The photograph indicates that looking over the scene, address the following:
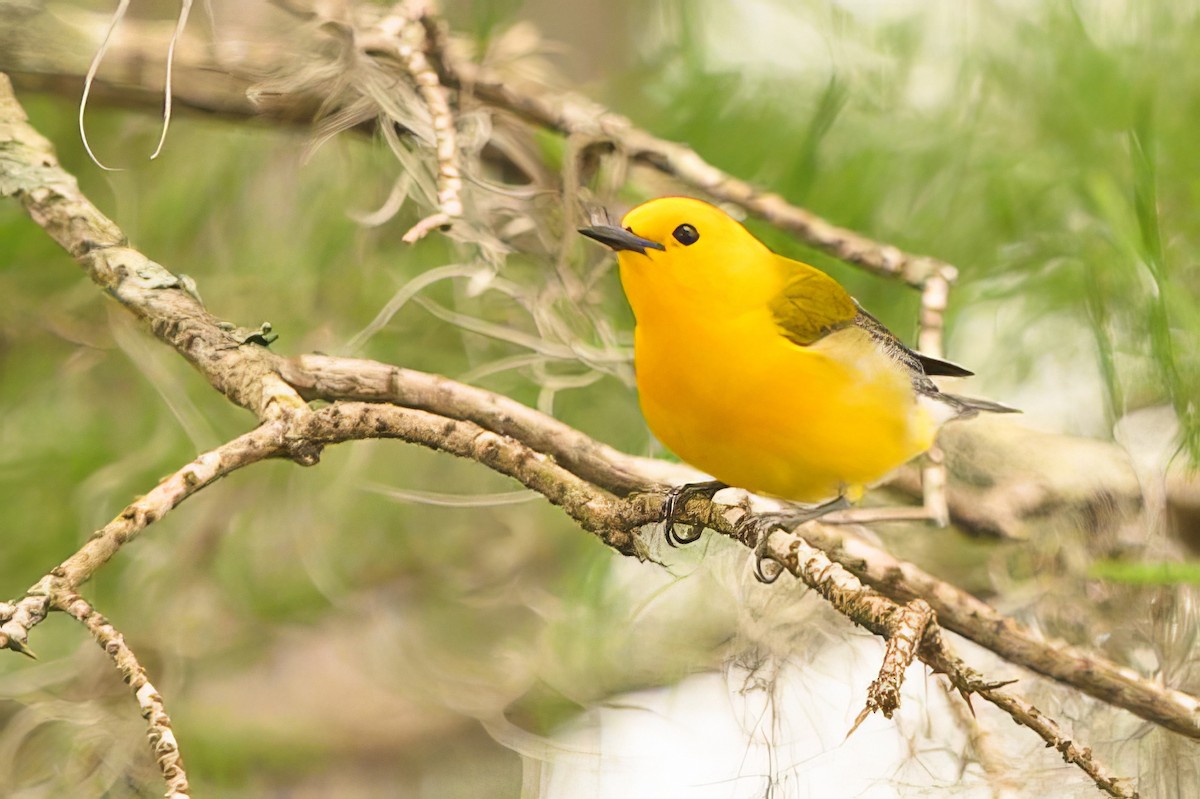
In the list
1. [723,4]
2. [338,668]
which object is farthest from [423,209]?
[338,668]

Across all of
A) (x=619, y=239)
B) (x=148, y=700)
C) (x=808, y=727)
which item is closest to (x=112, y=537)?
(x=148, y=700)

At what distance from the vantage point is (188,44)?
1.72 feet

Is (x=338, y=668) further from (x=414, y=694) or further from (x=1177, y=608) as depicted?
(x=1177, y=608)

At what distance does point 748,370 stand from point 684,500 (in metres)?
0.07

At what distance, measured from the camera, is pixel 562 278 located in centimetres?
53

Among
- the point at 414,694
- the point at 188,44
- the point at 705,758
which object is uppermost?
the point at 188,44

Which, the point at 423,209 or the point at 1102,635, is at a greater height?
the point at 423,209

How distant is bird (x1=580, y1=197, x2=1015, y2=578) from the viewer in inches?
13.4

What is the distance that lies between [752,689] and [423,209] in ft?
0.83

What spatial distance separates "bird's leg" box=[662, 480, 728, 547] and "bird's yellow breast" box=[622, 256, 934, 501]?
22mm

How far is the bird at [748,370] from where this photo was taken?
0.34m

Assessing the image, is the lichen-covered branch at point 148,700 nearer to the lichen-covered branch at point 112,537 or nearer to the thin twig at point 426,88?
the lichen-covered branch at point 112,537

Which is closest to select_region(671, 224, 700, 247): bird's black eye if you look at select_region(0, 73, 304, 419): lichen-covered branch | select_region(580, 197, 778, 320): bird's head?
select_region(580, 197, 778, 320): bird's head

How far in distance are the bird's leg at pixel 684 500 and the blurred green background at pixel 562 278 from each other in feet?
0.34
